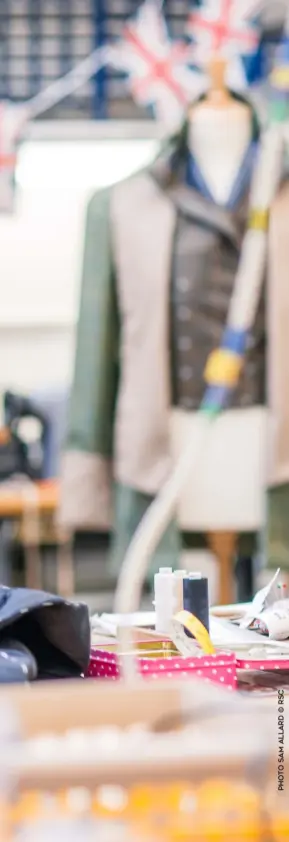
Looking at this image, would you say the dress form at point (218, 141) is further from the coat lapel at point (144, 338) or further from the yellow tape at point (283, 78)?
the yellow tape at point (283, 78)

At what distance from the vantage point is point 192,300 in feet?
5.79

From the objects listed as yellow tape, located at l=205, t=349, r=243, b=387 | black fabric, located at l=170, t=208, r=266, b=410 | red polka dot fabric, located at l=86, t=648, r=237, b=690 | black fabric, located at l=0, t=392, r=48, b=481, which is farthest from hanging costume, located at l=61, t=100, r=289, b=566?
black fabric, located at l=0, t=392, r=48, b=481

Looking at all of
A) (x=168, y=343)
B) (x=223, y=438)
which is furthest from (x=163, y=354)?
(x=223, y=438)

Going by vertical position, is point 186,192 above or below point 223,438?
above

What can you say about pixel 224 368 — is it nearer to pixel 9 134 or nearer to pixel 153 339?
pixel 153 339

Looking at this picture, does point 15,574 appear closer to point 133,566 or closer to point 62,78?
point 62,78

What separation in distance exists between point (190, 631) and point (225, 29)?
117cm

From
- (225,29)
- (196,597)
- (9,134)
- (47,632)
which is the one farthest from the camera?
(9,134)

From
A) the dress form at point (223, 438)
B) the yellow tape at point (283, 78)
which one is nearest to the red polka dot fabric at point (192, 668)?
the yellow tape at point (283, 78)

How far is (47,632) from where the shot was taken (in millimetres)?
892

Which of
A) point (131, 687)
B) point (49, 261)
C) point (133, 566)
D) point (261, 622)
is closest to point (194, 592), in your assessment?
point (261, 622)

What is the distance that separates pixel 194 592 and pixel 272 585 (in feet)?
0.44

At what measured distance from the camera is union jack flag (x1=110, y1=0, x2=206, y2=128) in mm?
1953

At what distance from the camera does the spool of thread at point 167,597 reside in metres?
1.04
